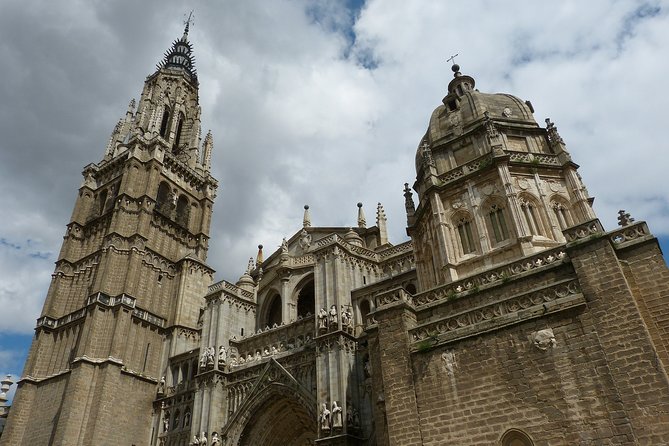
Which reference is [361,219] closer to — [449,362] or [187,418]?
[187,418]

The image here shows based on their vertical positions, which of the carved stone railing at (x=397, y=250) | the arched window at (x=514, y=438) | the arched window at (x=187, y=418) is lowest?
the arched window at (x=514, y=438)

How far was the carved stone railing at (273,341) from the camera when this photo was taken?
24.0 metres

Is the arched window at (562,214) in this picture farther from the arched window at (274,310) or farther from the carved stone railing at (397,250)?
the arched window at (274,310)

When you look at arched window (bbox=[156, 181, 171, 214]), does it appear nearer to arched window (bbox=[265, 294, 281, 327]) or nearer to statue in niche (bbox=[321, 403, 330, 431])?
arched window (bbox=[265, 294, 281, 327])

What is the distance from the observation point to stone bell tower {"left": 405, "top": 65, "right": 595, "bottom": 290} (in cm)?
1789

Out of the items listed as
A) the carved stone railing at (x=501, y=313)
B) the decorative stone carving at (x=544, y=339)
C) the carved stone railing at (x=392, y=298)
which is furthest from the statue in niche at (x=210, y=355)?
the decorative stone carving at (x=544, y=339)

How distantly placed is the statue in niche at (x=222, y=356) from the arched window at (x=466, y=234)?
45.1ft

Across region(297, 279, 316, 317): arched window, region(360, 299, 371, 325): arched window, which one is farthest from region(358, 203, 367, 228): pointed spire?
region(360, 299, 371, 325): arched window

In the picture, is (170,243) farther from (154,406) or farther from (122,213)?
(154,406)

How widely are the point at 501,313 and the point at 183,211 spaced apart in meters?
32.2

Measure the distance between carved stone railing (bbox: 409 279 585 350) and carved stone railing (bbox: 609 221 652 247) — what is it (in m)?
1.59

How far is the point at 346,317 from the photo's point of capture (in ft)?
71.8

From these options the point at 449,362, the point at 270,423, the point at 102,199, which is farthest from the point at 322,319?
the point at 102,199

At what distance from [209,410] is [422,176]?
49.0ft
